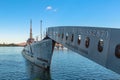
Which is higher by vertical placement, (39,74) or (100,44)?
(100,44)

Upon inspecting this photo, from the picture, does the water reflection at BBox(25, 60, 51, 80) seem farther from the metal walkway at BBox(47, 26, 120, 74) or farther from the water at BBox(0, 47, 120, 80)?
the metal walkway at BBox(47, 26, 120, 74)

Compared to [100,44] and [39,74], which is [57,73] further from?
[100,44]

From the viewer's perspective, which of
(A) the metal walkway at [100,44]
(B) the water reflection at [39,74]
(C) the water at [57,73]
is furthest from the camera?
(C) the water at [57,73]

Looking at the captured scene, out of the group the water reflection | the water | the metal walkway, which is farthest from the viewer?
the water

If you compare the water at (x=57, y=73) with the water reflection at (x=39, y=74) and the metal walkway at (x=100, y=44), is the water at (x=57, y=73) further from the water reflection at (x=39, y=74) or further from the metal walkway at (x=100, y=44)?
the metal walkway at (x=100, y=44)

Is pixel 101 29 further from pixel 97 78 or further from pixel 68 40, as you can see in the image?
pixel 97 78

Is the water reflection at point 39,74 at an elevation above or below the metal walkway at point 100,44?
below

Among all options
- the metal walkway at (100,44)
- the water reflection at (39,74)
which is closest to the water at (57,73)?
the water reflection at (39,74)

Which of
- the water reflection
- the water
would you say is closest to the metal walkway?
the water reflection

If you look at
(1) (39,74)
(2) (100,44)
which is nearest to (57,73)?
(1) (39,74)

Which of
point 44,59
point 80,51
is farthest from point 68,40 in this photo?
point 44,59

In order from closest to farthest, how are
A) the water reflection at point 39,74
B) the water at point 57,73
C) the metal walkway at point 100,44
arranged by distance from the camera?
the metal walkway at point 100,44
the water reflection at point 39,74
the water at point 57,73

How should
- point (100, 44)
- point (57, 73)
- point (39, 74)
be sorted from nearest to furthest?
point (100, 44)
point (39, 74)
point (57, 73)

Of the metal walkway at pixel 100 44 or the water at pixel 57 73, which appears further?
the water at pixel 57 73
